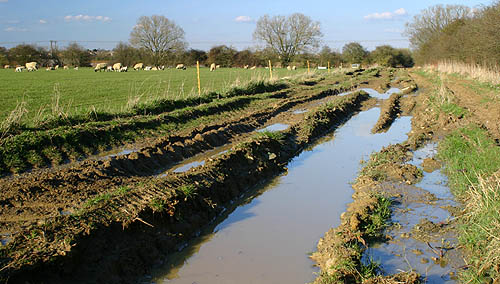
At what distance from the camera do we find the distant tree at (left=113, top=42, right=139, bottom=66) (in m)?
69.9

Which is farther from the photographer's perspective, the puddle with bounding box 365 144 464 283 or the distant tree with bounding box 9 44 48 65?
the distant tree with bounding box 9 44 48 65

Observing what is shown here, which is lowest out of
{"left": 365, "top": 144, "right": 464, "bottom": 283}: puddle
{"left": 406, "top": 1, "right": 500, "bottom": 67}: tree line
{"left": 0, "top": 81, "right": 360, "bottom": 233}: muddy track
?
{"left": 365, "top": 144, "right": 464, "bottom": 283}: puddle

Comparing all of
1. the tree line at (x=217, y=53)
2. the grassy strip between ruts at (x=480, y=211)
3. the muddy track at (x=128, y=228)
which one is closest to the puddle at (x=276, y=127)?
the muddy track at (x=128, y=228)

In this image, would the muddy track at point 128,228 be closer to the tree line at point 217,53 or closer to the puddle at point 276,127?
the puddle at point 276,127

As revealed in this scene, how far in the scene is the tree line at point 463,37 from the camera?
22.5 meters

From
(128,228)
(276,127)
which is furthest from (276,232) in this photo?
(276,127)

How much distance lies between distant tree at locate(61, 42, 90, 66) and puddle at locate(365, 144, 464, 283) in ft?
234

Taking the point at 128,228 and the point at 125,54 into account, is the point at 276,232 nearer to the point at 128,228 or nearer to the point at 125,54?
the point at 128,228

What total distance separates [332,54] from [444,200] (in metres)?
65.7

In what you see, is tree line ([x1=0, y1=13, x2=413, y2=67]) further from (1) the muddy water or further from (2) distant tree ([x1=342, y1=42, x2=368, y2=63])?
(1) the muddy water

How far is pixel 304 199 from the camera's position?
7586mm

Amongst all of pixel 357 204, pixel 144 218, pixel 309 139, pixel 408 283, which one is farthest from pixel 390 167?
pixel 144 218

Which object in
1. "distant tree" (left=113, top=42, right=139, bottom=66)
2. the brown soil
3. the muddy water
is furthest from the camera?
"distant tree" (left=113, top=42, right=139, bottom=66)

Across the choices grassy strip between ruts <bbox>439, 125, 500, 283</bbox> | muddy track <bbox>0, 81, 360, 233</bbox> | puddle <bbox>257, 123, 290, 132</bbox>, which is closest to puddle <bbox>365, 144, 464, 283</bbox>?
grassy strip between ruts <bbox>439, 125, 500, 283</bbox>
